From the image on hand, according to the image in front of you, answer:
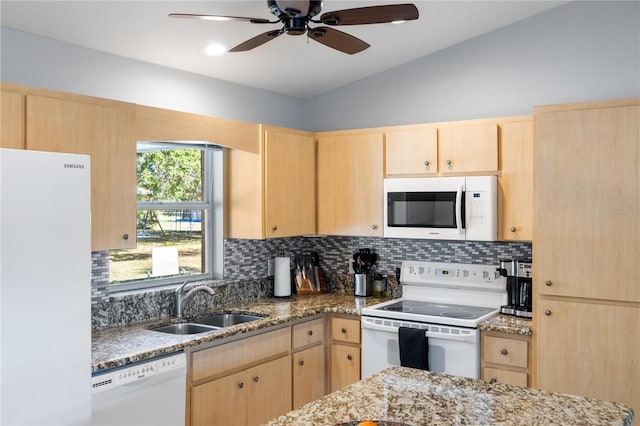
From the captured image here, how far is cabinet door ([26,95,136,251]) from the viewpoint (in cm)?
268

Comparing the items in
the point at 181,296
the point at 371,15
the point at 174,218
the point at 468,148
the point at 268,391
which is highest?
the point at 371,15

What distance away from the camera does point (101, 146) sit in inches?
114

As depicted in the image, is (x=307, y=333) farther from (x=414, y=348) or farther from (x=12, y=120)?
(x=12, y=120)

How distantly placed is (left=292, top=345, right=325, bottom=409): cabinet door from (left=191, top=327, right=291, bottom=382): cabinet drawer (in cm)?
17

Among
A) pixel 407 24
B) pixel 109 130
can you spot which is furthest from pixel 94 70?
pixel 407 24

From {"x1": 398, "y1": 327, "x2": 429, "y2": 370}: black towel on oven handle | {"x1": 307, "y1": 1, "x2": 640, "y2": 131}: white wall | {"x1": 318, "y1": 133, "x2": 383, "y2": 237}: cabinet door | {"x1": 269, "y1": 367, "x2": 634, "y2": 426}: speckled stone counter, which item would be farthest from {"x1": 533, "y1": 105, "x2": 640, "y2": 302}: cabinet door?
{"x1": 269, "y1": 367, "x2": 634, "y2": 426}: speckled stone counter

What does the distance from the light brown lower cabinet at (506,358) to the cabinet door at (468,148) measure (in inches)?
42.1

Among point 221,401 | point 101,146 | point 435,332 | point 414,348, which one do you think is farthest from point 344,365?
point 101,146

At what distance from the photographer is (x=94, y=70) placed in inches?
→ 131

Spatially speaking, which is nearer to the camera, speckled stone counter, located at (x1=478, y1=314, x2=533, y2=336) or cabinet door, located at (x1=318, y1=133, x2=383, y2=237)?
speckled stone counter, located at (x1=478, y1=314, x2=533, y2=336)

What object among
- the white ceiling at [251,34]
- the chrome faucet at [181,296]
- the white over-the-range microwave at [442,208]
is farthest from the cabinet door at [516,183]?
the chrome faucet at [181,296]

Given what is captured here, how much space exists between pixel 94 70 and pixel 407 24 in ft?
6.31

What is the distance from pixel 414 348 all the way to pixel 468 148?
1350 mm

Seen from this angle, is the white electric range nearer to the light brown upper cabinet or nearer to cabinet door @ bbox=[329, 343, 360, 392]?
cabinet door @ bbox=[329, 343, 360, 392]
